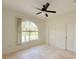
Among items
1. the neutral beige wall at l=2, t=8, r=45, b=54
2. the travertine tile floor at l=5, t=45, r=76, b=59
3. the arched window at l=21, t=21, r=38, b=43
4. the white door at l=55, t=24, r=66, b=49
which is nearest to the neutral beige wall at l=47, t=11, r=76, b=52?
the white door at l=55, t=24, r=66, b=49

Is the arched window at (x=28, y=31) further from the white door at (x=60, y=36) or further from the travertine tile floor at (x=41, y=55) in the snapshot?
the white door at (x=60, y=36)

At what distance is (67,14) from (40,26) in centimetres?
286

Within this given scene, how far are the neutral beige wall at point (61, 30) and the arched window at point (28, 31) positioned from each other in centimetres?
128

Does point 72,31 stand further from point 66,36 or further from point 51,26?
point 51,26

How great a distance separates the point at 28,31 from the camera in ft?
23.9

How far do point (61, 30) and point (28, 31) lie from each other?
2.47 meters

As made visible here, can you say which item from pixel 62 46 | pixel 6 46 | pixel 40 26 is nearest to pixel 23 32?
pixel 6 46

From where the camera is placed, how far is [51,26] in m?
8.12

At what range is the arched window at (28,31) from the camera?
668 cm

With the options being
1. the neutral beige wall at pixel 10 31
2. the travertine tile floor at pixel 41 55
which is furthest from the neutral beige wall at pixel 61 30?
the neutral beige wall at pixel 10 31

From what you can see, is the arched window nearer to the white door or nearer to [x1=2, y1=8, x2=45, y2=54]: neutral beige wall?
[x1=2, y1=8, x2=45, y2=54]: neutral beige wall

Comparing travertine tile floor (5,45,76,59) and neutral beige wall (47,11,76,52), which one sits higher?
neutral beige wall (47,11,76,52)

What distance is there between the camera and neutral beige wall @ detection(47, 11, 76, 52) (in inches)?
241

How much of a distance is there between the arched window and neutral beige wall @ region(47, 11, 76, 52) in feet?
4.19
